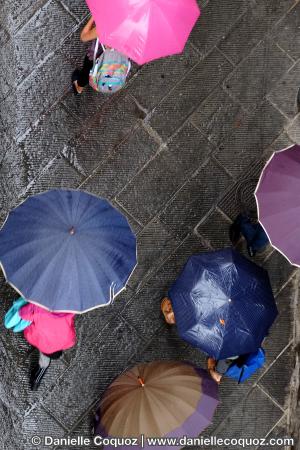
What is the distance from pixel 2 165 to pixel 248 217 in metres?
2.53

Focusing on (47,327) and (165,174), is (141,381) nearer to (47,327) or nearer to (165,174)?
(47,327)

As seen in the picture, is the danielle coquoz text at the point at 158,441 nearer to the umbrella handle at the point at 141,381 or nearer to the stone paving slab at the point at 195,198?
the umbrella handle at the point at 141,381

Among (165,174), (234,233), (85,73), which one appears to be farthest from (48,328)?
(85,73)

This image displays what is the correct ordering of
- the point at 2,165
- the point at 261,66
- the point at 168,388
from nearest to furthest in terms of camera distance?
the point at 168,388
the point at 2,165
the point at 261,66

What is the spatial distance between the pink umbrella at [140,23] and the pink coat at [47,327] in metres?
2.21

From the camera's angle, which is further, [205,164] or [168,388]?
[205,164]

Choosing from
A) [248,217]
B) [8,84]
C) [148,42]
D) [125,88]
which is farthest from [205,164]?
[8,84]

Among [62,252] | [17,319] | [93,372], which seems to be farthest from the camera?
[93,372]

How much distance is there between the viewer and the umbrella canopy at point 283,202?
529 centimetres

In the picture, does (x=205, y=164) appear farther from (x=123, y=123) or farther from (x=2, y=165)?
(x=2, y=165)

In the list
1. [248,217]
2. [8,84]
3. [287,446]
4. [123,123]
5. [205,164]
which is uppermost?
[8,84]

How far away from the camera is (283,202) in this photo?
5.32 m

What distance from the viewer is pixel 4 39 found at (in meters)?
6.31

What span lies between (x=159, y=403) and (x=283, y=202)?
192 cm
